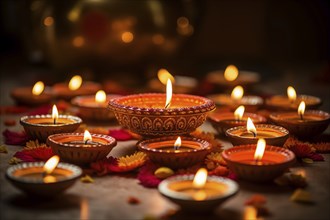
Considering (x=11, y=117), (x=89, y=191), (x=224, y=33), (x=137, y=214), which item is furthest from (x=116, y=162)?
(x=224, y=33)

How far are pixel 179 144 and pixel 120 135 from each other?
553mm

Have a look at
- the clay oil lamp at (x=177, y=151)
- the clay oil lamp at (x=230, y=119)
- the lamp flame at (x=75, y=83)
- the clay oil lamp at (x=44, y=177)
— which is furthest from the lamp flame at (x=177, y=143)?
the lamp flame at (x=75, y=83)

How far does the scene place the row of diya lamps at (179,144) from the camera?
6.38ft

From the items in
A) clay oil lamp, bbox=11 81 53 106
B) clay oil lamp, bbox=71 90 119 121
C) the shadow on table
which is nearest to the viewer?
the shadow on table

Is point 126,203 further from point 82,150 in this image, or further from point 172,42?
point 172,42

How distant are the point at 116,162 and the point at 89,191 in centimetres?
26

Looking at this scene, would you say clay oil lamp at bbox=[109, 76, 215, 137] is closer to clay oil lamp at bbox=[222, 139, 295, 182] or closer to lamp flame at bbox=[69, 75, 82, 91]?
clay oil lamp at bbox=[222, 139, 295, 182]

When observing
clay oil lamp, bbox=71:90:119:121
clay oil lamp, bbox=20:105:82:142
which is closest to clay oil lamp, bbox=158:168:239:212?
clay oil lamp, bbox=20:105:82:142

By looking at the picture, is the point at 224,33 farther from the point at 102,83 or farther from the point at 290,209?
the point at 290,209

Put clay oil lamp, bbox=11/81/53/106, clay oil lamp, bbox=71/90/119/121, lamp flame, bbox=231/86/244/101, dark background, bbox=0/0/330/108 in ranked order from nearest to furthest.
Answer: clay oil lamp, bbox=71/90/119/121, lamp flame, bbox=231/86/244/101, clay oil lamp, bbox=11/81/53/106, dark background, bbox=0/0/330/108

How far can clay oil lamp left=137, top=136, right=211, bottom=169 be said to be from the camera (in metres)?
2.24

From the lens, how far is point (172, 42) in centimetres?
419

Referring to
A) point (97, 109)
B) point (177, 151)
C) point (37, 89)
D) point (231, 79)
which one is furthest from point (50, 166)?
point (231, 79)

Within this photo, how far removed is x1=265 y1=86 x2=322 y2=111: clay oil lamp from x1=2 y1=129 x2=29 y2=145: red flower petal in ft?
3.83
